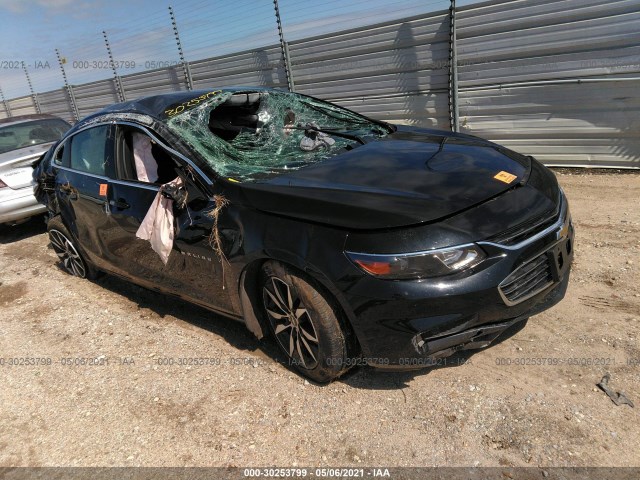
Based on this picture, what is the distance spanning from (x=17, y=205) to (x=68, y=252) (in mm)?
1919

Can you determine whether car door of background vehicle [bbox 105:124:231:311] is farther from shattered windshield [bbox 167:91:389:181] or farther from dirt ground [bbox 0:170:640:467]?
dirt ground [bbox 0:170:640:467]

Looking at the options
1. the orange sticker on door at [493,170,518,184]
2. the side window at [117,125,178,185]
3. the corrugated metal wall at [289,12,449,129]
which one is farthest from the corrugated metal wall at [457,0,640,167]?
the side window at [117,125,178,185]

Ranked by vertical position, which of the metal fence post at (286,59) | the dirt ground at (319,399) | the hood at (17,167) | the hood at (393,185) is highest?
the metal fence post at (286,59)

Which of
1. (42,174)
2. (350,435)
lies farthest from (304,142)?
(42,174)

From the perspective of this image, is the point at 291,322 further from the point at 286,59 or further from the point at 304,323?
the point at 286,59

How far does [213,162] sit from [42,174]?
2.78 meters

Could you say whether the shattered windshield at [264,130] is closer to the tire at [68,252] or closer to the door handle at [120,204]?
the door handle at [120,204]

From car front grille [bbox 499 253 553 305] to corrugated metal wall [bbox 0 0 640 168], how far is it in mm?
4485

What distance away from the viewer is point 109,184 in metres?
3.73

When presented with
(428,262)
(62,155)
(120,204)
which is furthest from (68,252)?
(428,262)

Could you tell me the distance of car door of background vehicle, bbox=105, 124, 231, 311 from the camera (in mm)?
3047

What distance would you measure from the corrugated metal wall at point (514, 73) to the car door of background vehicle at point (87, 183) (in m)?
5.07

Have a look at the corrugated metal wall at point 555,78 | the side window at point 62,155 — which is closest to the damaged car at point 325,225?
the side window at point 62,155

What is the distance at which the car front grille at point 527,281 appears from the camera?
2.36 m
